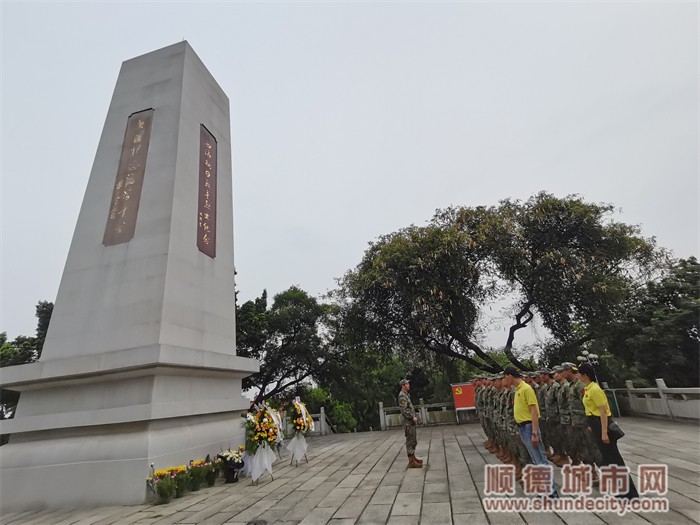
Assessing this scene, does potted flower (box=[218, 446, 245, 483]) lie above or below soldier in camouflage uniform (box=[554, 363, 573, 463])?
below

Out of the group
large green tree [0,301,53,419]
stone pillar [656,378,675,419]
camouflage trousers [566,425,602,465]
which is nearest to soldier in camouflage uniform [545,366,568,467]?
camouflage trousers [566,425,602,465]

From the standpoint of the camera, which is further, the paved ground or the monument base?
the monument base

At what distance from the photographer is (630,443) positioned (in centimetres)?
798

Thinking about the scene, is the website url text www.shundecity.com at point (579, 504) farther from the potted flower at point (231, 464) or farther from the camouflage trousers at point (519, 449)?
the potted flower at point (231, 464)

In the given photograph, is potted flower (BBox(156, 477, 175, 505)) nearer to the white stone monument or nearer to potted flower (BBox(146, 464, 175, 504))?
potted flower (BBox(146, 464, 175, 504))

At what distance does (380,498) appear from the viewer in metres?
5.02

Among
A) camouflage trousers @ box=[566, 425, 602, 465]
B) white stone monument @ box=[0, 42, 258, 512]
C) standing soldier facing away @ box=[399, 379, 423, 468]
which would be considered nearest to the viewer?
camouflage trousers @ box=[566, 425, 602, 465]

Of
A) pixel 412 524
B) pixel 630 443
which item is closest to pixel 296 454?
pixel 412 524

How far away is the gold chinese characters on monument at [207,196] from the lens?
918 centimetres

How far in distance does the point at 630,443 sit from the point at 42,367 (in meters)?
12.5

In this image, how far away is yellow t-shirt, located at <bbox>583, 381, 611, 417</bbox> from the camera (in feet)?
13.7

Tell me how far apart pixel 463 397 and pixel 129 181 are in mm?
15273

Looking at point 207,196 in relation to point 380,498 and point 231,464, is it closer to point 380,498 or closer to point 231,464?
point 231,464

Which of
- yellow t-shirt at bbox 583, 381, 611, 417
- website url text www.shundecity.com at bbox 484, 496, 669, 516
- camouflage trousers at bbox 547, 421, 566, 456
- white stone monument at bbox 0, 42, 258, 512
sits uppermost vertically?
white stone monument at bbox 0, 42, 258, 512
